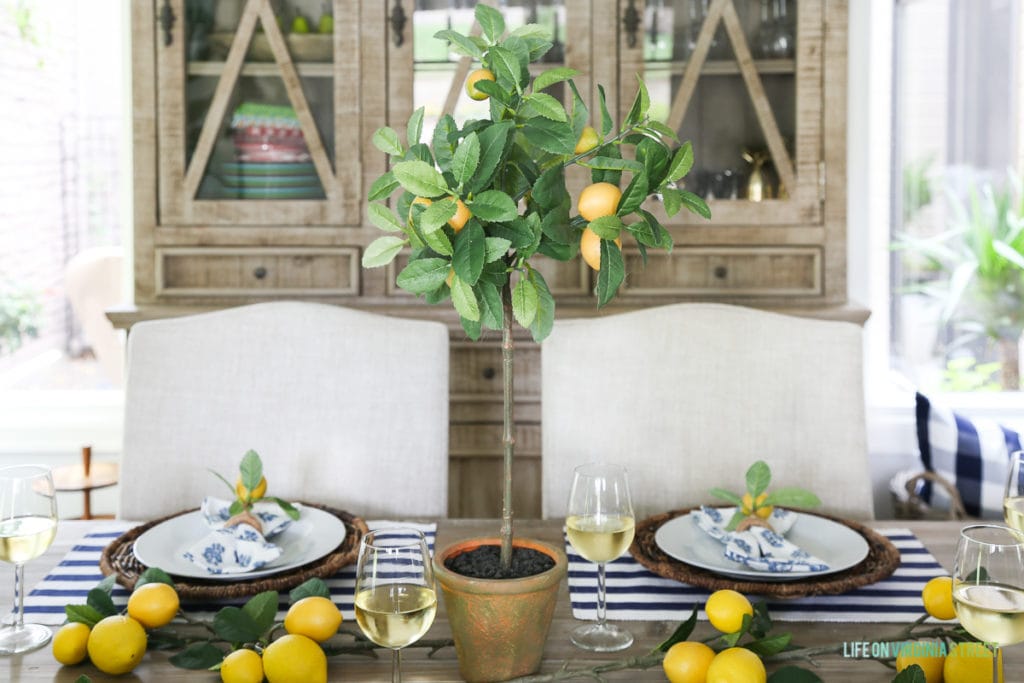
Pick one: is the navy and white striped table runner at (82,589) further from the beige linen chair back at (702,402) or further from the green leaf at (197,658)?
the beige linen chair back at (702,402)

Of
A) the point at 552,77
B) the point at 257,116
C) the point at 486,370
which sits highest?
the point at 257,116

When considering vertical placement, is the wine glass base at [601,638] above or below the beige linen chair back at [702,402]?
below

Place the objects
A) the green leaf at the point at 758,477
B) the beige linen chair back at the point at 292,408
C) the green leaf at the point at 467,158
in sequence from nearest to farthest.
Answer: the green leaf at the point at 467,158
the green leaf at the point at 758,477
the beige linen chair back at the point at 292,408

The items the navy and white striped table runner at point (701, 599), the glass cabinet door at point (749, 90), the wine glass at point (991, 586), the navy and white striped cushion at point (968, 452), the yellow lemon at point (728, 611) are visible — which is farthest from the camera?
the glass cabinet door at point (749, 90)

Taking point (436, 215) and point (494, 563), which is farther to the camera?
point (494, 563)

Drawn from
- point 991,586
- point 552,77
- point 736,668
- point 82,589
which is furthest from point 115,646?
point 991,586

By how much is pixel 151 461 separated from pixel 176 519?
1.11ft

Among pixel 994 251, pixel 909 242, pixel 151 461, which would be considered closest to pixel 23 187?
pixel 151 461

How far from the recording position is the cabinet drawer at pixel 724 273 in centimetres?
247

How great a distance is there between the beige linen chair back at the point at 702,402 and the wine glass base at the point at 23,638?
0.83 m

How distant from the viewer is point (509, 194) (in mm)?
1121

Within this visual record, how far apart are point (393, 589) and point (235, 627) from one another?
22 centimetres

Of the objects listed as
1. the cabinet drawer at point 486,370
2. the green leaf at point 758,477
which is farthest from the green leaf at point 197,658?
the cabinet drawer at point 486,370

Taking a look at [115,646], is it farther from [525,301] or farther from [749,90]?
[749,90]
